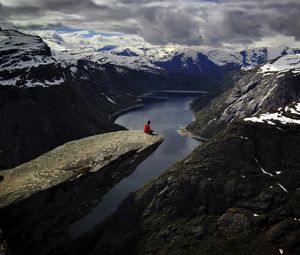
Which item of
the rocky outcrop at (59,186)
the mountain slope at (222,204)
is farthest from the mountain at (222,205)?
the rocky outcrop at (59,186)

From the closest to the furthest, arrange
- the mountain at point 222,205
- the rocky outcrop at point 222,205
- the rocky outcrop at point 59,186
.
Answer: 1. the rocky outcrop at point 59,186
2. the mountain at point 222,205
3. the rocky outcrop at point 222,205

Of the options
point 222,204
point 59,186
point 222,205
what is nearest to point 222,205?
point 222,205

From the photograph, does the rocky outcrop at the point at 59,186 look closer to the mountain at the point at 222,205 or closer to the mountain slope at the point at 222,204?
the mountain slope at the point at 222,204

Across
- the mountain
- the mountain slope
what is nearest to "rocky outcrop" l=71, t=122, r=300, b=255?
the mountain slope

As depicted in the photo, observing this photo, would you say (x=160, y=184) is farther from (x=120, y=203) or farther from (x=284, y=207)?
(x=284, y=207)

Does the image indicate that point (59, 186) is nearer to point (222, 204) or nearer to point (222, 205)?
point (222, 205)

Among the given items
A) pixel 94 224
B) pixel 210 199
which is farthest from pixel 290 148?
pixel 94 224

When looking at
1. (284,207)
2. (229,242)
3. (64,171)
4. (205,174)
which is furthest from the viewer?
(205,174)
